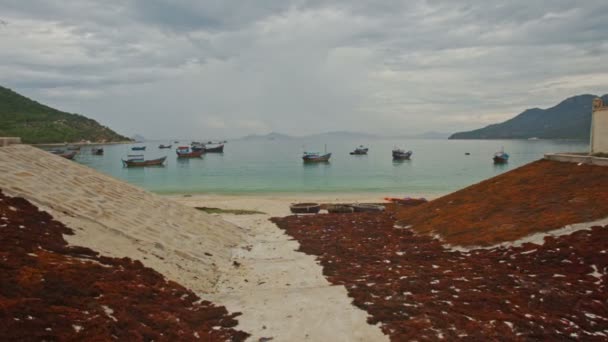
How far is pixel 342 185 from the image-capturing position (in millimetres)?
61438

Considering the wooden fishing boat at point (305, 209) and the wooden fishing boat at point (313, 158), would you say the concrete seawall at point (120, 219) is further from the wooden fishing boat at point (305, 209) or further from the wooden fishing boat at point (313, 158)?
the wooden fishing boat at point (313, 158)

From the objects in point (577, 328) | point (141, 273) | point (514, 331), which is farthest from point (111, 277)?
point (577, 328)

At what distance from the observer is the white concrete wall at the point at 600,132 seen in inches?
779

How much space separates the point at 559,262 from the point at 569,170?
9071 mm

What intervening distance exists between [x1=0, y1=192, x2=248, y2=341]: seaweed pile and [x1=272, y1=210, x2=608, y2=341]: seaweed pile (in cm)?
363

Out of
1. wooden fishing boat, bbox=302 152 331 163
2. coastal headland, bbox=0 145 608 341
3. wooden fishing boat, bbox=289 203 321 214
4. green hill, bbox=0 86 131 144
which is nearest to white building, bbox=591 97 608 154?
coastal headland, bbox=0 145 608 341

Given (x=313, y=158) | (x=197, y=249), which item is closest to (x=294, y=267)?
(x=197, y=249)

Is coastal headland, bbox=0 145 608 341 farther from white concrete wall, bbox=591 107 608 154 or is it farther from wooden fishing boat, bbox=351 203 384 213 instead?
wooden fishing boat, bbox=351 203 384 213

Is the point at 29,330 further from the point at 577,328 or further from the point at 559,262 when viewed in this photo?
the point at 559,262

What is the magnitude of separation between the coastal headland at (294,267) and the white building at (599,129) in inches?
89.4

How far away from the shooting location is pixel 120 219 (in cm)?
1400

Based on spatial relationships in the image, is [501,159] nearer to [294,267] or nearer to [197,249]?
[294,267]

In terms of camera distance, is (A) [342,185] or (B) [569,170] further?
(A) [342,185]

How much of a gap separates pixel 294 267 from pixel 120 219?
249 inches
